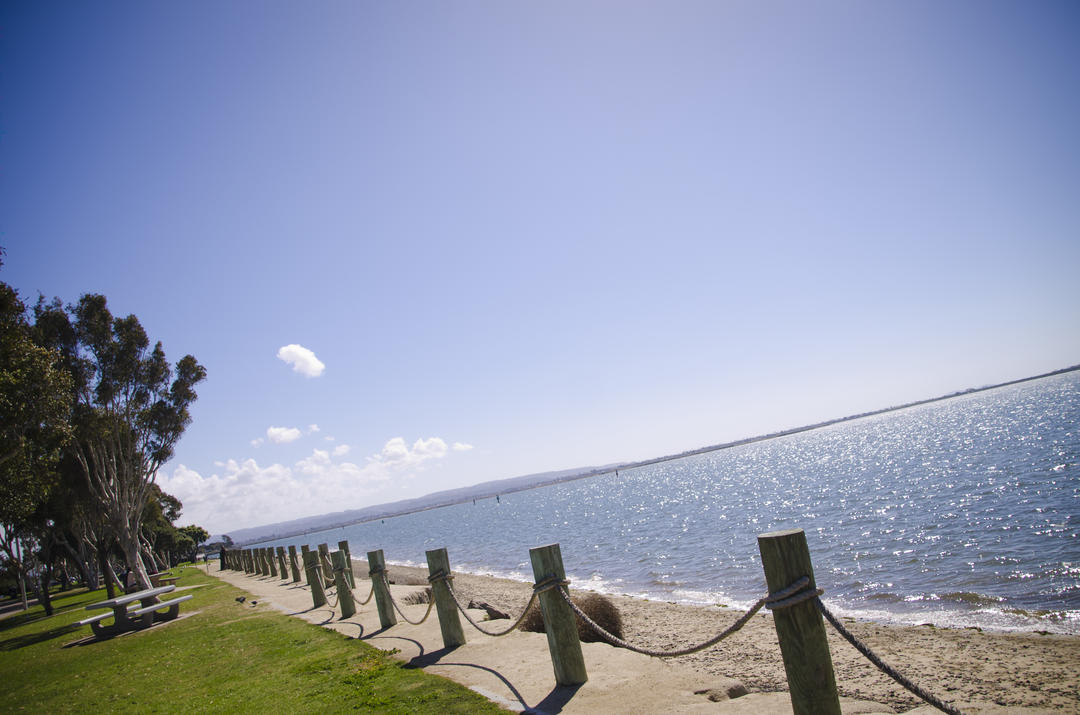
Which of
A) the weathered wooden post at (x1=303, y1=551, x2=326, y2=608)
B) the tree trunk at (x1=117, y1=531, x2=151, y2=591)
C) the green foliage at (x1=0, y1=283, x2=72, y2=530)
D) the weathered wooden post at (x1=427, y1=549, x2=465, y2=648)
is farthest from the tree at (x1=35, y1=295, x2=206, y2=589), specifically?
the weathered wooden post at (x1=427, y1=549, x2=465, y2=648)

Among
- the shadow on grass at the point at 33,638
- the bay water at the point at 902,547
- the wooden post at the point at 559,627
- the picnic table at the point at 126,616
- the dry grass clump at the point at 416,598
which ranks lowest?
the bay water at the point at 902,547

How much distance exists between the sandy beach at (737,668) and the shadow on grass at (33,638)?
981 cm

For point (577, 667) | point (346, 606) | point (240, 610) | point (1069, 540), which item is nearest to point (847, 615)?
point (1069, 540)

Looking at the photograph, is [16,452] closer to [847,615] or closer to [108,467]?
[108,467]

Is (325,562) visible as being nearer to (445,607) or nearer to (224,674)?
(224,674)

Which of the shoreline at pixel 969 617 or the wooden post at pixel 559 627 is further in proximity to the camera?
the shoreline at pixel 969 617

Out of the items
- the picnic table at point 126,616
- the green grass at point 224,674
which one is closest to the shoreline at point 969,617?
the green grass at point 224,674

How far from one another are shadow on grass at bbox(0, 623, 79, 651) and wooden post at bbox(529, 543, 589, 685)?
667 inches

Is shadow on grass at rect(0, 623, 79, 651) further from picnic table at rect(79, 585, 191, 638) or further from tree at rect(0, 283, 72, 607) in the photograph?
tree at rect(0, 283, 72, 607)

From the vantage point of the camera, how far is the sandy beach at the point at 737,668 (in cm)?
507

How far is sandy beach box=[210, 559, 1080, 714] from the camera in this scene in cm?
507

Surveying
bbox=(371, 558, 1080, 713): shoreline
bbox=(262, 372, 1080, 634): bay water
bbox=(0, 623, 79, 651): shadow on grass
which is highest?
bbox=(0, 623, 79, 651): shadow on grass

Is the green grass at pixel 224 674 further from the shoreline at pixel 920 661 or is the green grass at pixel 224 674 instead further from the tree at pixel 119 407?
the tree at pixel 119 407

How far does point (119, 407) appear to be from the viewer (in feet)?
78.6
